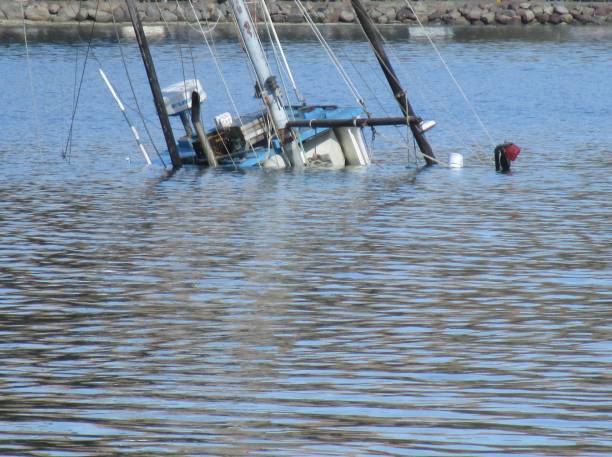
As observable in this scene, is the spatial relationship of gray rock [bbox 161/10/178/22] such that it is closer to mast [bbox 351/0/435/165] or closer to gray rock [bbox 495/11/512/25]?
gray rock [bbox 495/11/512/25]

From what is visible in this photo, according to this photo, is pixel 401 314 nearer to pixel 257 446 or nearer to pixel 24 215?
pixel 257 446

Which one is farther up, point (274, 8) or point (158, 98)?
point (158, 98)

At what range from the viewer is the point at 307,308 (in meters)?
17.9

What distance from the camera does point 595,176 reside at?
34281 millimetres

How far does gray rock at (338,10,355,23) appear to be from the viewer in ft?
409

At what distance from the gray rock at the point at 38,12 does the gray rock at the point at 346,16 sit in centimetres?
2528

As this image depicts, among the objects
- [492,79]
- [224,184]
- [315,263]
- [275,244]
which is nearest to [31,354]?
[315,263]

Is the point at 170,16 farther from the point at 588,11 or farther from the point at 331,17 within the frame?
the point at 588,11

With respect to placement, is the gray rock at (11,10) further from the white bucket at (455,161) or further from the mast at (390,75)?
the white bucket at (455,161)

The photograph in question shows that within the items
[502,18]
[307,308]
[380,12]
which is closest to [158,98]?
[307,308]

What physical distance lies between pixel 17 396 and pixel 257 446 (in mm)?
2863

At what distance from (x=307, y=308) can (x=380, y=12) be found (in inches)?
4408

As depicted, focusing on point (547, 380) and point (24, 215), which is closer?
point (547, 380)

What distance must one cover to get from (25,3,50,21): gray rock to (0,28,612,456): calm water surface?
8725 cm
